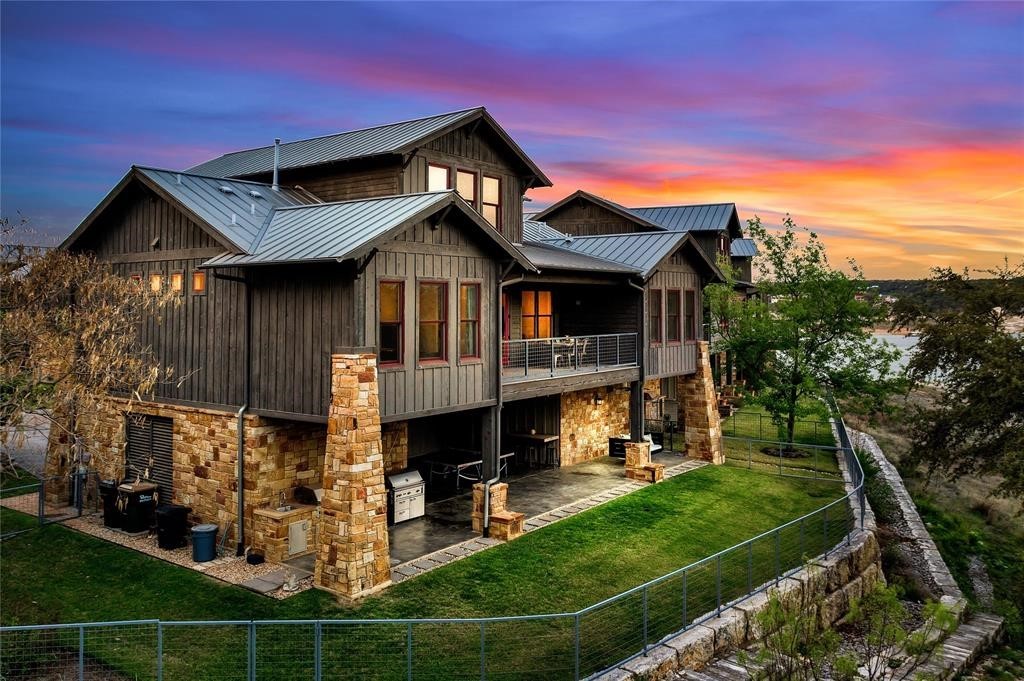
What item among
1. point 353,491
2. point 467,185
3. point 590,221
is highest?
point 590,221

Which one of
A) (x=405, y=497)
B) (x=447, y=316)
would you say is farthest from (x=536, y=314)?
(x=405, y=497)

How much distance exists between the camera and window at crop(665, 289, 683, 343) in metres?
24.2

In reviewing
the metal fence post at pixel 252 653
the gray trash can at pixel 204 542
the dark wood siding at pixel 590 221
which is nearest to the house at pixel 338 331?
the gray trash can at pixel 204 542

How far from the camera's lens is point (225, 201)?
16141 millimetres

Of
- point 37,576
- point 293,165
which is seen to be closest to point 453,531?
point 37,576

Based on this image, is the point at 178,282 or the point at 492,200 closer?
the point at 178,282

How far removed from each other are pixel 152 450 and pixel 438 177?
987 cm

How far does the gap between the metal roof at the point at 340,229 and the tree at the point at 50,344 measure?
101 inches

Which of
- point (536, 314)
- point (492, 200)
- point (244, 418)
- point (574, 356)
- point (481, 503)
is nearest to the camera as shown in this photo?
point (244, 418)

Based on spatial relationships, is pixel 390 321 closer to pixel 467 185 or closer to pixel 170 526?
pixel 170 526

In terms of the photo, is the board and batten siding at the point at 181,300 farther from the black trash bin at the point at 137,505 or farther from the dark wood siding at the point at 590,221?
the dark wood siding at the point at 590,221

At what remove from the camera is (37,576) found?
13766mm

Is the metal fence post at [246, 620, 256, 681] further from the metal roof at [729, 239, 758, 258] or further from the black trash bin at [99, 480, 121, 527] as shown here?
the metal roof at [729, 239, 758, 258]

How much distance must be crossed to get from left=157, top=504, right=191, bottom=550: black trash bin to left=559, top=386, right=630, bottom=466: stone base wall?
11190 millimetres
